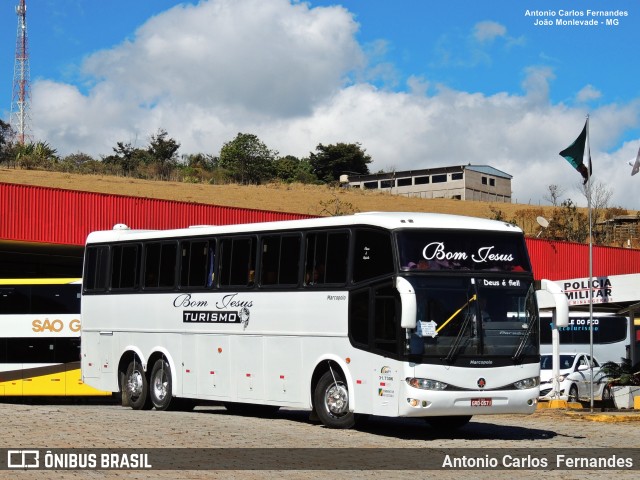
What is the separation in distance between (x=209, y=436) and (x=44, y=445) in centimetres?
269

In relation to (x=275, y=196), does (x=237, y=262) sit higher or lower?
lower

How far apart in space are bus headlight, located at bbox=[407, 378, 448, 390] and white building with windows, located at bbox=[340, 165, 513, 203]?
108795 millimetres

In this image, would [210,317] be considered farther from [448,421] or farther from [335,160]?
[335,160]

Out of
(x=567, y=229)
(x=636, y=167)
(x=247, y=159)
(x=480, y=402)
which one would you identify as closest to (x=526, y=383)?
(x=480, y=402)

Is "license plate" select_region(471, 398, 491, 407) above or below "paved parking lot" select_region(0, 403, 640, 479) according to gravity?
above

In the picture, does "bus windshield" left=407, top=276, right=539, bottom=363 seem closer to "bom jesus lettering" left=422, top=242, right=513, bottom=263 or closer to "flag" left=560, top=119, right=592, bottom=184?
"bom jesus lettering" left=422, top=242, right=513, bottom=263

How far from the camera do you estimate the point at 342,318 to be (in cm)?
1927

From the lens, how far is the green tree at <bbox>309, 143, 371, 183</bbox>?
141 m

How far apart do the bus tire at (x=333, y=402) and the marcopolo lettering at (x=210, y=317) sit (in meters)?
2.71

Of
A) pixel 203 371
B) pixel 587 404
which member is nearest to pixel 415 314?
pixel 203 371

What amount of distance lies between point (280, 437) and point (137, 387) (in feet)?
25.0

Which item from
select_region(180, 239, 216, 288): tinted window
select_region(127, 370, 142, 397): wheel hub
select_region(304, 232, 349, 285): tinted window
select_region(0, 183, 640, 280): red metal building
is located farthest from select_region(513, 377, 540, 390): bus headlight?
select_region(0, 183, 640, 280): red metal building

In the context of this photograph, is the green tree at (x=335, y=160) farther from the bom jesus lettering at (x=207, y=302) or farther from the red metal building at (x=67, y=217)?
the bom jesus lettering at (x=207, y=302)

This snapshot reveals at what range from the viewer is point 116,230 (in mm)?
25609
